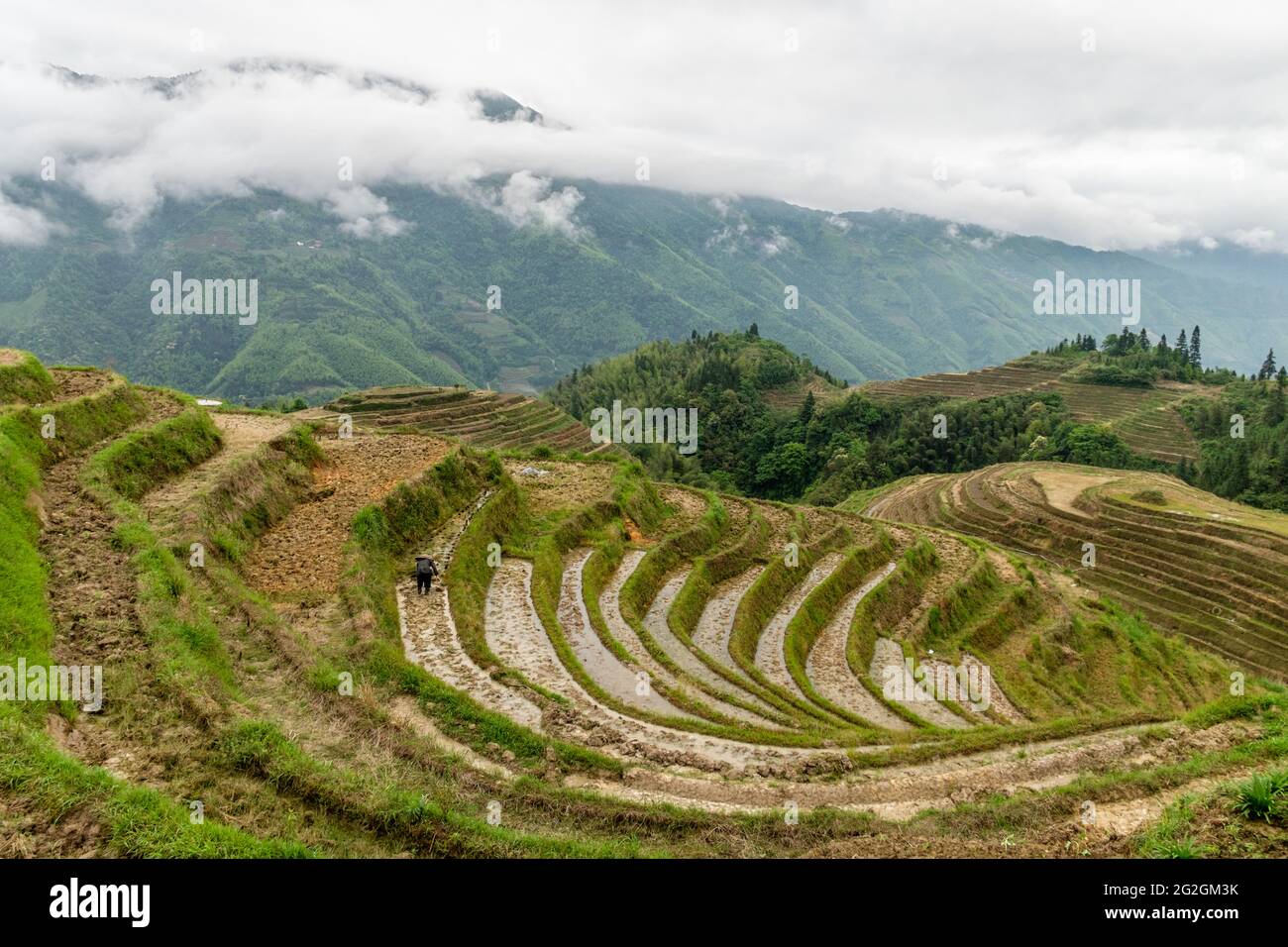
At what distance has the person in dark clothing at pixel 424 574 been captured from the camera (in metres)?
19.8

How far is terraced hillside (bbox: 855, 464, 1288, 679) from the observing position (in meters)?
44.9

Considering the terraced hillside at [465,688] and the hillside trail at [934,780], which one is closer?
the terraced hillside at [465,688]

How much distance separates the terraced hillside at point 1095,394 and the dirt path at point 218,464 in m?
104

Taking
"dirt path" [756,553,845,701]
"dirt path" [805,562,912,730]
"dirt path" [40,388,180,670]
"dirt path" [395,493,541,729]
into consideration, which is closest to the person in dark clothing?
"dirt path" [395,493,541,729]

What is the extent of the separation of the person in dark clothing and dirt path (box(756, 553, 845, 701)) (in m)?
10.9

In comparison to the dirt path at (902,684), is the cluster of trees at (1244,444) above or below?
above

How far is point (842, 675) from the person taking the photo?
2405cm

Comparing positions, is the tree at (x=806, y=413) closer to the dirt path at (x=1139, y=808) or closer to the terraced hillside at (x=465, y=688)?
the terraced hillside at (x=465, y=688)

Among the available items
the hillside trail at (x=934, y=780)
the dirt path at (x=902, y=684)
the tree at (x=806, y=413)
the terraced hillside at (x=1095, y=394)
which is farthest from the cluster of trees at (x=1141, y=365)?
the hillside trail at (x=934, y=780)

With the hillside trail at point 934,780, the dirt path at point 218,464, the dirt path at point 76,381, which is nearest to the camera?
the hillside trail at point 934,780

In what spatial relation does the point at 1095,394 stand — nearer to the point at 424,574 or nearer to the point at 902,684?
the point at 902,684

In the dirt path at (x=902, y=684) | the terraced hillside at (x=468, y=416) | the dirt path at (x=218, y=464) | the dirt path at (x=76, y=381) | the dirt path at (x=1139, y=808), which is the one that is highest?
the terraced hillside at (x=468, y=416)
